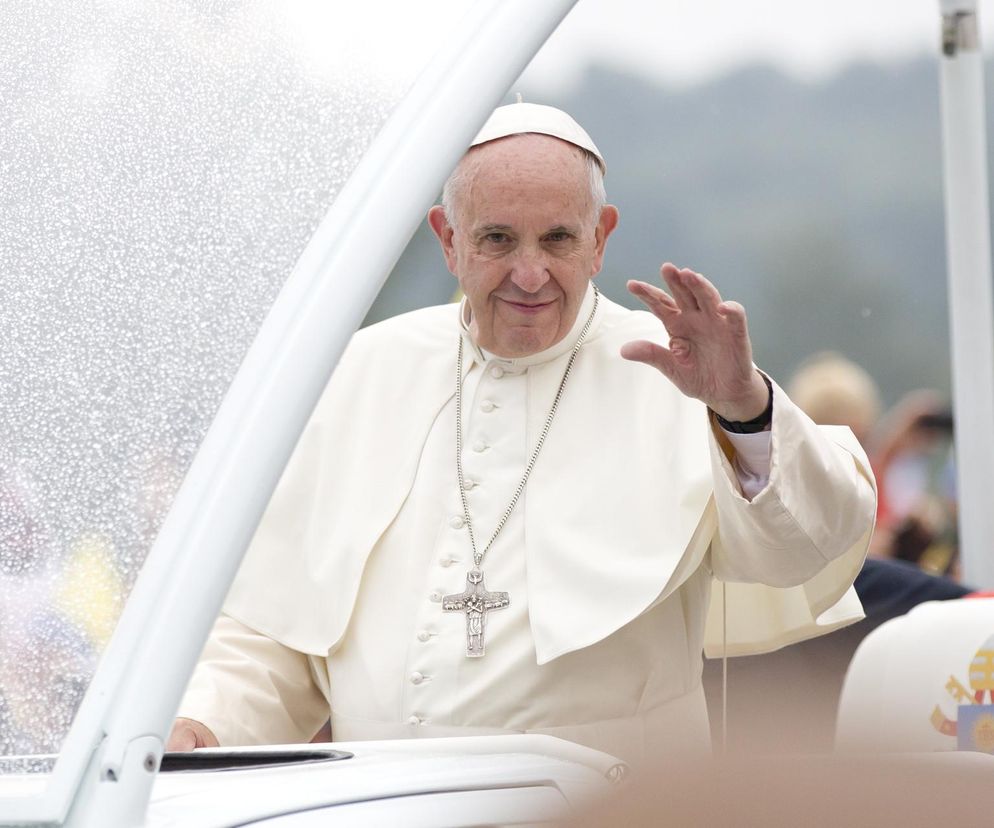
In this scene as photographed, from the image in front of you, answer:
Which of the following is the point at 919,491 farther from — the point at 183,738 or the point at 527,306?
the point at 183,738

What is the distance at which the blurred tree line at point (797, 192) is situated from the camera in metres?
17.2

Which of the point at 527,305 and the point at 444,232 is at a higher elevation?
the point at 444,232

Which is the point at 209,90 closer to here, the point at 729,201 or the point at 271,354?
the point at 271,354

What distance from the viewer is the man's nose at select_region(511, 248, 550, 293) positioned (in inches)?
113

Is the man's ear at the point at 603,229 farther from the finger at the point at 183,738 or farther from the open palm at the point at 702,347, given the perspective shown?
the finger at the point at 183,738

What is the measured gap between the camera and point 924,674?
3172mm

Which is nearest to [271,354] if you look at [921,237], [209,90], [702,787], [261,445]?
[261,445]

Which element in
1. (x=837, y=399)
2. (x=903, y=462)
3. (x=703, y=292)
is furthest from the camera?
(x=903, y=462)

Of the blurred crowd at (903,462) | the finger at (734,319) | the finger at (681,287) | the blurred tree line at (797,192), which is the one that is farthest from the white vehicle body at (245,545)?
the blurred tree line at (797,192)

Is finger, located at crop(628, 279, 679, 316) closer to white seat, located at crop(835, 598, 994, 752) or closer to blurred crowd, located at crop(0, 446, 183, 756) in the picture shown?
blurred crowd, located at crop(0, 446, 183, 756)

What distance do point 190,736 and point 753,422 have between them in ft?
3.24

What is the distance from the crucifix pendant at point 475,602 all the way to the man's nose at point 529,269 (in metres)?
0.49

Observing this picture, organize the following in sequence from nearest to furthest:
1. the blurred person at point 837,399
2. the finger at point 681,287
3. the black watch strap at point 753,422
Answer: the finger at point 681,287 → the black watch strap at point 753,422 → the blurred person at point 837,399

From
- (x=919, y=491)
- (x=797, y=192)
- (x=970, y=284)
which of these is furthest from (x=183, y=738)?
(x=797, y=192)
